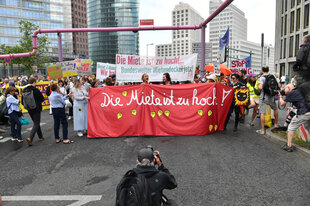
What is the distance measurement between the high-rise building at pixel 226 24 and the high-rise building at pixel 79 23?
283ft

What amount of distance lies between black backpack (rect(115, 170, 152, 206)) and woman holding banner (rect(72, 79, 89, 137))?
547 centimetres

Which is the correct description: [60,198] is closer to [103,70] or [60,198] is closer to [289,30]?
[103,70]

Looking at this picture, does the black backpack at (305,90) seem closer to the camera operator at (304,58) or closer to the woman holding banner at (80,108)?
the camera operator at (304,58)

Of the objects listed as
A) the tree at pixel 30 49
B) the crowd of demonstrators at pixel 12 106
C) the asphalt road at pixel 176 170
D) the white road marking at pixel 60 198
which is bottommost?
the white road marking at pixel 60 198

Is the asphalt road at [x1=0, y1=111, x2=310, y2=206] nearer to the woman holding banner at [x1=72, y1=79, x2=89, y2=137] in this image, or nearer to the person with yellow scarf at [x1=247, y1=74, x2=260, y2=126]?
the woman holding banner at [x1=72, y1=79, x2=89, y2=137]

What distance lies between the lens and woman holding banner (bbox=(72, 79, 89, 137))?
7435 millimetres

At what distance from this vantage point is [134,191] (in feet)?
7.16

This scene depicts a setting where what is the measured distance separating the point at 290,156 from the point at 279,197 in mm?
2048

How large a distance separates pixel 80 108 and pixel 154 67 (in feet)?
9.12

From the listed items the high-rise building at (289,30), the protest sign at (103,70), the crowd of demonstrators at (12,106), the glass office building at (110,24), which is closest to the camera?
the crowd of demonstrators at (12,106)

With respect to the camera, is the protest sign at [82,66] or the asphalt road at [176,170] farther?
the protest sign at [82,66]

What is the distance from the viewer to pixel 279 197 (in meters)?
3.61

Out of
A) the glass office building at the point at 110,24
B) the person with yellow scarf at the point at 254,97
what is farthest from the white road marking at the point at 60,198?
the glass office building at the point at 110,24

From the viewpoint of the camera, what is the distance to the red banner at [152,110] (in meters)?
7.33
